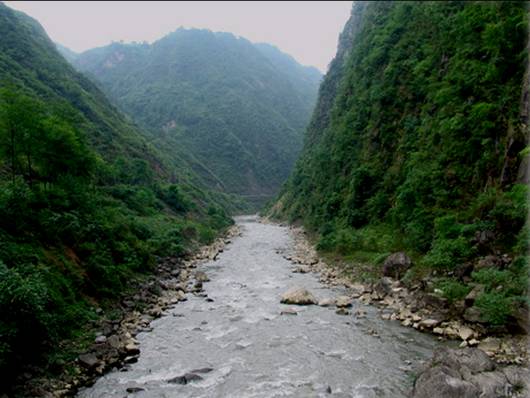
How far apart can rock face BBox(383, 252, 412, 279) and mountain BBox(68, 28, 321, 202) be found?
272ft

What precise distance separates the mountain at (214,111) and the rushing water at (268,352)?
8426cm

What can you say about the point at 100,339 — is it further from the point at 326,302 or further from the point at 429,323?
the point at 429,323

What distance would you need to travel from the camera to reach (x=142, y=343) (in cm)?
1339

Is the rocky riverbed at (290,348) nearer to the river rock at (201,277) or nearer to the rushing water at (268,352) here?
the rushing water at (268,352)

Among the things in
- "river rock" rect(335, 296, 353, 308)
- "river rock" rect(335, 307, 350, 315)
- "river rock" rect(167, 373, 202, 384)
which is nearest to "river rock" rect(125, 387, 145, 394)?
"river rock" rect(167, 373, 202, 384)

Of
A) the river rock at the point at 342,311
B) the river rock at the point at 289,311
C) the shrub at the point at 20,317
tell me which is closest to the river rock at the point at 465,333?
the river rock at the point at 342,311

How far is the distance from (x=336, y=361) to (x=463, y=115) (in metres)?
15.5

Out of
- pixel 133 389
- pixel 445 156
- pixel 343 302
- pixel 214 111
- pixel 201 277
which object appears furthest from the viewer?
pixel 214 111

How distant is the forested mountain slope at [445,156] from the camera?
15.2 meters

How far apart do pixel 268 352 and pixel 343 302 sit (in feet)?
18.9

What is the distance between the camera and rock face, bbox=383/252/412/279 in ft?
62.2

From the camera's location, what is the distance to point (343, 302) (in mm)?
17375

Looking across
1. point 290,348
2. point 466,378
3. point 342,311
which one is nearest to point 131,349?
point 290,348

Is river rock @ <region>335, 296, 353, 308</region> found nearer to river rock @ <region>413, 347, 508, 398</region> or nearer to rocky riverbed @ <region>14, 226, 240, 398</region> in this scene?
rocky riverbed @ <region>14, 226, 240, 398</region>
